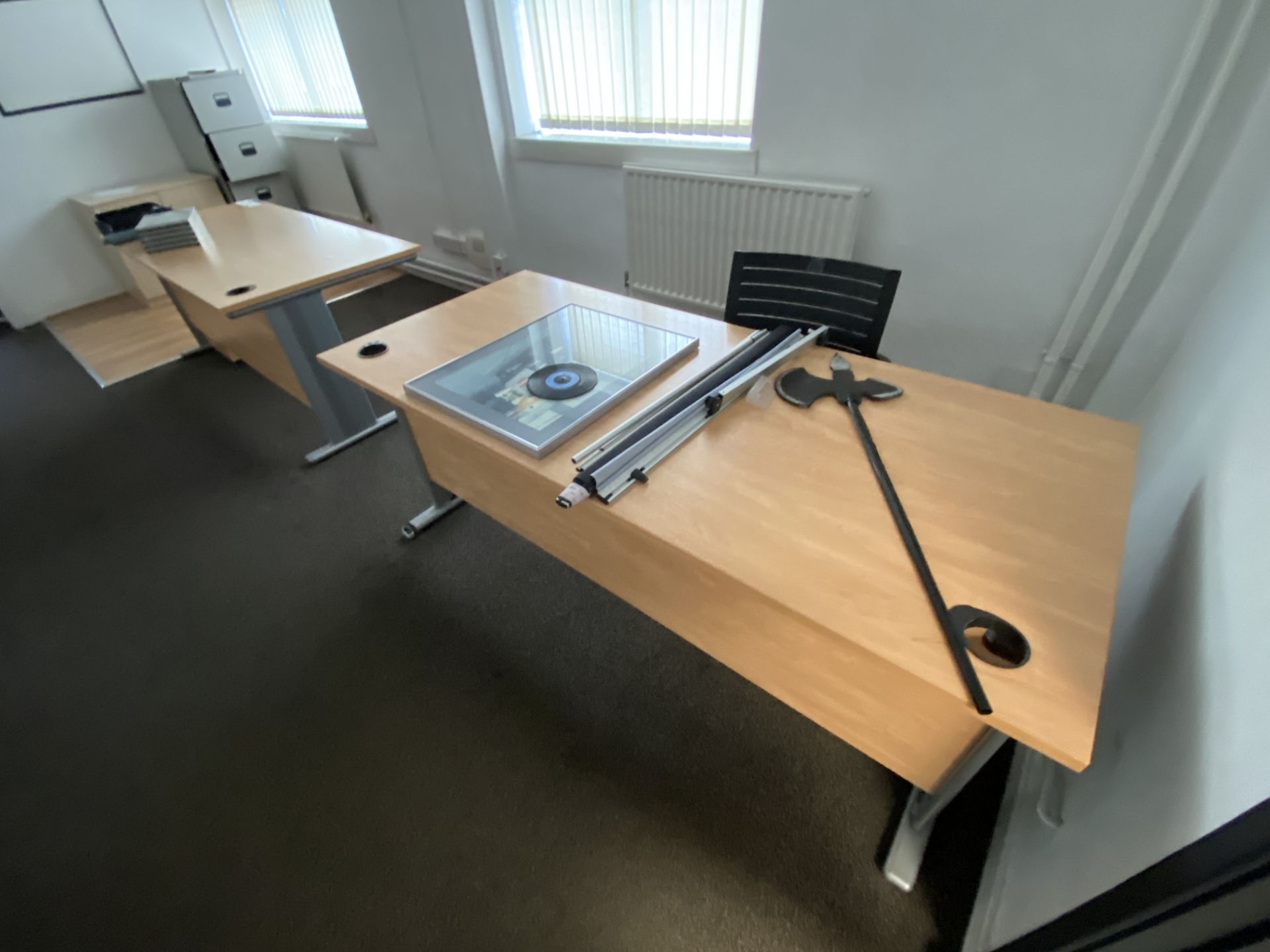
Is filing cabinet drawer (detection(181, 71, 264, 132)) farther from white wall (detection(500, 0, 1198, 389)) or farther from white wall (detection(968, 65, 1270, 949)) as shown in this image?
white wall (detection(968, 65, 1270, 949))

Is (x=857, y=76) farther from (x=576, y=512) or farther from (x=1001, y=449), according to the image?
(x=576, y=512)

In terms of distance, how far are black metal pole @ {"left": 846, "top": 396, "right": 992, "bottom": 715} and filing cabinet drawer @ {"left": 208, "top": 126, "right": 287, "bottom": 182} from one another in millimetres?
4810

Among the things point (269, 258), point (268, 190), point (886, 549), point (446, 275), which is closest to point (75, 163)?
point (268, 190)

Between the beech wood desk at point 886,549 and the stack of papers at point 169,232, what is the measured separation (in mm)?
1682

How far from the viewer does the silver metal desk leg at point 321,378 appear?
2.11 m

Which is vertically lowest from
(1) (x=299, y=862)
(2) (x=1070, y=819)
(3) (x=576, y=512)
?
(1) (x=299, y=862)

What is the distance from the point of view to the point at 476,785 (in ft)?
4.38

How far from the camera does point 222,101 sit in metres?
3.72

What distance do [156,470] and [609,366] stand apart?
2.28 metres

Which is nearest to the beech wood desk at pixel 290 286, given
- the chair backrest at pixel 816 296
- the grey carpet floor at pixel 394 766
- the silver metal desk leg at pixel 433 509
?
the grey carpet floor at pixel 394 766

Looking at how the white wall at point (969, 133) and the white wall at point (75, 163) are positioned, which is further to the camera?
the white wall at point (75, 163)

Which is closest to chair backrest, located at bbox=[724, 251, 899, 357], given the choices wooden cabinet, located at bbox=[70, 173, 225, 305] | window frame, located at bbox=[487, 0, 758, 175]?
window frame, located at bbox=[487, 0, 758, 175]

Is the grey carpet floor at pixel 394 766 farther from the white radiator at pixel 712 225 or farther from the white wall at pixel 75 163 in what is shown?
the white wall at pixel 75 163

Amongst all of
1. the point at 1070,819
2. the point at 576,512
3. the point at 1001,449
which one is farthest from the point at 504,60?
the point at 1070,819
